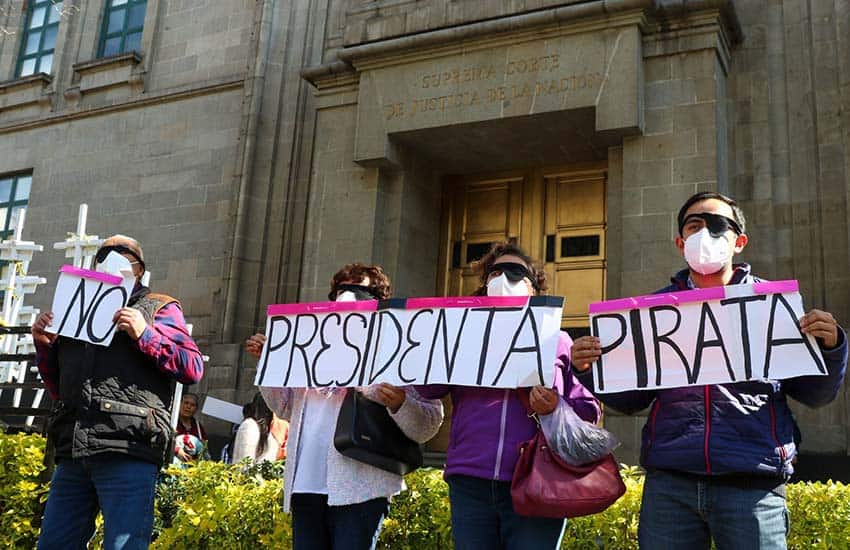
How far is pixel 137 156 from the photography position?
53.5 ft

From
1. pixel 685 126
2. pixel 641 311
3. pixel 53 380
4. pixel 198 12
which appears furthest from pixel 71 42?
pixel 641 311

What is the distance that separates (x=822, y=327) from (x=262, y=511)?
12.7ft

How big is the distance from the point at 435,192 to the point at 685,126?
420 centimetres

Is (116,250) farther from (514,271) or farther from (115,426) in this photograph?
(514,271)

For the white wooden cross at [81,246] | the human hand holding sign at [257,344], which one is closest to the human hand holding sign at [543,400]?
the human hand holding sign at [257,344]

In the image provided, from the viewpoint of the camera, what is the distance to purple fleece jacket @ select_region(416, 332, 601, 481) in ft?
12.5

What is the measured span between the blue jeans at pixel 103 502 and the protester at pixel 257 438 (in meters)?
3.46

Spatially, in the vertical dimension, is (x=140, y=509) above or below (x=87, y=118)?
below

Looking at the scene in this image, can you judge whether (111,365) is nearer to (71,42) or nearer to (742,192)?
(742,192)

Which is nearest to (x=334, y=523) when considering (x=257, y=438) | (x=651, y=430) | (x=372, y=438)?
(x=372, y=438)

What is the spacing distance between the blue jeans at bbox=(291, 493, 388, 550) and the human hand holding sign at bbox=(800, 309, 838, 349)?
224cm

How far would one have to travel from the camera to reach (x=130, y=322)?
445 cm

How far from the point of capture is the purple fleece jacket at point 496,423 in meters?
3.82

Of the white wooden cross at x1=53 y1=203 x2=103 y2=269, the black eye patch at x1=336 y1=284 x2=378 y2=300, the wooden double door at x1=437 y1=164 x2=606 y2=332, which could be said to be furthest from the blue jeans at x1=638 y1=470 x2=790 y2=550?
the wooden double door at x1=437 y1=164 x2=606 y2=332
